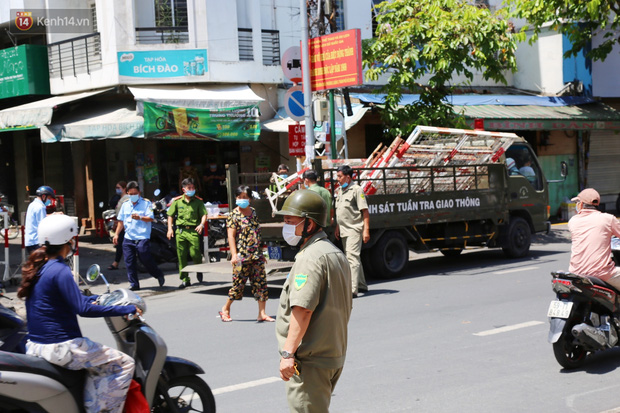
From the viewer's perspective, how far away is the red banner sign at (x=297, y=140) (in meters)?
14.8

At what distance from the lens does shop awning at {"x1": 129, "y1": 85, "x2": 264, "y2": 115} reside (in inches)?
688

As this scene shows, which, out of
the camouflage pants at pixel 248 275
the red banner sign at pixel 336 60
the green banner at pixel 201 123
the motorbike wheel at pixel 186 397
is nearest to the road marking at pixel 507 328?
the camouflage pants at pixel 248 275

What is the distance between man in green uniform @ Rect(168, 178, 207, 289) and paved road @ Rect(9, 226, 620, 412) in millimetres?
635

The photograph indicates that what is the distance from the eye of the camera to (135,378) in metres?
4.76

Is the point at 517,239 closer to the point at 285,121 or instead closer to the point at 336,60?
the point at 336,60

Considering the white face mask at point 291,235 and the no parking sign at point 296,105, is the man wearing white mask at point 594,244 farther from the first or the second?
the no parking sign at point 296,105

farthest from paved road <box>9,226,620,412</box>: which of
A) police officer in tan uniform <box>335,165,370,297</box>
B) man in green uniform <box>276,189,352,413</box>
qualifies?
man in green uniform <box>276,189,352,413</box>

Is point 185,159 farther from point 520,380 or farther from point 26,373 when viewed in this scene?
point 26,373

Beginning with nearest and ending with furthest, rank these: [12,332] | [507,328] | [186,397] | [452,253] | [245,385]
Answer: [12,332], [186,397], [245,385], [507,328], [452,253]

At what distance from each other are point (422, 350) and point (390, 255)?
4960mm

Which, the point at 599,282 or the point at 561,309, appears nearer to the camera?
the point at 561,309

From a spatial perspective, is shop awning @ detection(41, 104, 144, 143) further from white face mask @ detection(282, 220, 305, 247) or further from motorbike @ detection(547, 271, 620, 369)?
white face mask @ detection(282, 220, 305, 247)

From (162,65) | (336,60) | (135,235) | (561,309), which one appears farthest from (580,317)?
(162,65)

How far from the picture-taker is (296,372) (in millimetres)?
4008
